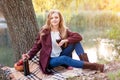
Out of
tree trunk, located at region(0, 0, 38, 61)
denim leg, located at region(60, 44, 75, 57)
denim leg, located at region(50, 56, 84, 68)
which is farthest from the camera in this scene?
tree trunk, located at region(0, 0, 38, 61)

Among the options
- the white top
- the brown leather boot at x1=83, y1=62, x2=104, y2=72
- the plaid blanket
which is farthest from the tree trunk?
the brown leather boot at x1=83, y1=62, x2=104, y2=72

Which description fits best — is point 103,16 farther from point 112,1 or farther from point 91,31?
point 112,1

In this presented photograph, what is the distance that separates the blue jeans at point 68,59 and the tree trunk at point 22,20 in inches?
39.1

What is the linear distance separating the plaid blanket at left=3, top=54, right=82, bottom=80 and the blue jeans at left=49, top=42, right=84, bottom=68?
89 millimetres

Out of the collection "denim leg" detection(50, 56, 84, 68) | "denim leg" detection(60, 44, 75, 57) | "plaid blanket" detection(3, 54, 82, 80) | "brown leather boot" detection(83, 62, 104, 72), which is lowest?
"plaid blanket" detection(3, 54, 82, 80)

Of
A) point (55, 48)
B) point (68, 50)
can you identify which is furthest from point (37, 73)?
point (68, 50)

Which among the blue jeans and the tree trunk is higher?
the tree trunk

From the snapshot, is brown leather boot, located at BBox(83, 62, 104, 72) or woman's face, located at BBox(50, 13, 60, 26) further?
woman's face, located at BBox(50, 13, 60, 26)

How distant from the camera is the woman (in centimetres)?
411

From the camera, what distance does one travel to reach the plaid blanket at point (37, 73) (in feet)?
12.9

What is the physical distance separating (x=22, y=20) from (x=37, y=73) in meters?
1.14

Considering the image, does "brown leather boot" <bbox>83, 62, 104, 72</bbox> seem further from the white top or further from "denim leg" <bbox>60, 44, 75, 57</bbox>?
the white top

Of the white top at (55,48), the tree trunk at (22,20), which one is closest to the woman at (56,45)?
the white top at (55,48)

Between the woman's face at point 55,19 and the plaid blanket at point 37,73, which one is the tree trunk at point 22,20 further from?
the woman's face at point 55,19
